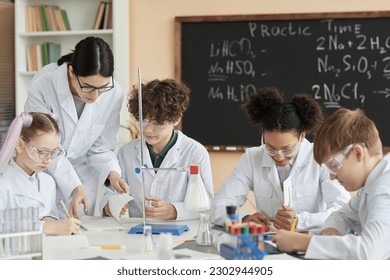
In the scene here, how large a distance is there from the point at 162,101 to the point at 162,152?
0.86 feet

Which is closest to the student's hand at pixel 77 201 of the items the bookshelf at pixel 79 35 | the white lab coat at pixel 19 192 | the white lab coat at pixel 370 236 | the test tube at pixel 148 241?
the white lab coat at pixel 19 192

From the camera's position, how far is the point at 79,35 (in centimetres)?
464

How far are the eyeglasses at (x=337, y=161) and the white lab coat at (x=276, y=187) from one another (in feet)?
1.78

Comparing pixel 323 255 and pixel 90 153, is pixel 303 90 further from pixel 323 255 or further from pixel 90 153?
pixel 323 255

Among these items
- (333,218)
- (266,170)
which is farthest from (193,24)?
(333,218)

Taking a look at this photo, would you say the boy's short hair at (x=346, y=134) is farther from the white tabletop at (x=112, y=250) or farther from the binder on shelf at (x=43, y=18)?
the binder on shelf at (x=43, y=18)

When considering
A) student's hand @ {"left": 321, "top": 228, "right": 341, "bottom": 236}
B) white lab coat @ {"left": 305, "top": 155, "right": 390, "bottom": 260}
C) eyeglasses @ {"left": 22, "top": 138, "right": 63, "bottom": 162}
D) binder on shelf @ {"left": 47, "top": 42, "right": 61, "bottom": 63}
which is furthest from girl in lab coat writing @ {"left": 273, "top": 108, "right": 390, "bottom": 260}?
binder on shelf @ {"left": 47, "top": 42, "right": 61, "bottom": 63}

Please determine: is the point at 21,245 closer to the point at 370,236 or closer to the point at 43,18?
the point at 370,236

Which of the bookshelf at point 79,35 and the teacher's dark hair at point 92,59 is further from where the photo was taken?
the bookshelf at point 79,35

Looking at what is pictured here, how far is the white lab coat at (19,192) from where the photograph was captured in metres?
2.30

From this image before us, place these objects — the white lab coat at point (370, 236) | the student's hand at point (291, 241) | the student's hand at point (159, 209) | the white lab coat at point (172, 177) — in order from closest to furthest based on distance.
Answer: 1. the white lab coat at point (370, 236)
2. the student's hand at point (291, 241)
3. the student's hand at point (159, 209)
4. the white lab coat at point (172, 177)

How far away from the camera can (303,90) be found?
171 inches

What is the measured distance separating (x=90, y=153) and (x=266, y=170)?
3.11ft

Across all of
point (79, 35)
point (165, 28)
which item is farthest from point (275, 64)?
point (79, 35)
